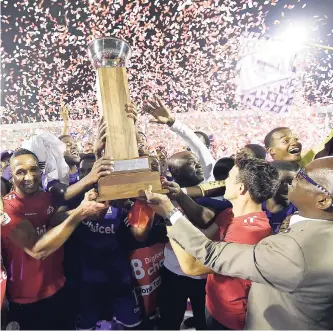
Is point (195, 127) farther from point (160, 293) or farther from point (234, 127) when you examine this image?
Answer: point (160, 293)

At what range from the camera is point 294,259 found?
92 centimetres

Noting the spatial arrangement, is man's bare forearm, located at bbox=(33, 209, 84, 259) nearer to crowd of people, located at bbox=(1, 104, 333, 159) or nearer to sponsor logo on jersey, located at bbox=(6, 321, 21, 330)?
sponsor logo on jersey, located at bbox=(6, 321, 21, 330)

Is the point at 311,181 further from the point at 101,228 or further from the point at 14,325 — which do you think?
the point at 14,325

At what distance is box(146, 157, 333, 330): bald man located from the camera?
Result: 93cm

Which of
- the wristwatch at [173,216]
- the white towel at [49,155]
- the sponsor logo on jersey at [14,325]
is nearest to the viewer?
the wristwatch at [173,216]

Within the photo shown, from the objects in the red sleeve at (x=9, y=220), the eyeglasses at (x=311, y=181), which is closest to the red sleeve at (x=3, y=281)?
the red sleeve at (x=9, y=220)

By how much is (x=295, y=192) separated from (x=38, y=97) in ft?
18.8

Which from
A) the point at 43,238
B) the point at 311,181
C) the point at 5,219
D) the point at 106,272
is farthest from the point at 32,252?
the point at 311,181

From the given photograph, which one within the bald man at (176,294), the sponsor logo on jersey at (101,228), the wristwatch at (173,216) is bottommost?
the bald man at (176,294)

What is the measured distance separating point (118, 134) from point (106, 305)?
959 millimetres

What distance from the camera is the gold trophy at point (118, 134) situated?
1381mm

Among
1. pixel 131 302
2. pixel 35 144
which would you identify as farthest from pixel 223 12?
pixel 131 302

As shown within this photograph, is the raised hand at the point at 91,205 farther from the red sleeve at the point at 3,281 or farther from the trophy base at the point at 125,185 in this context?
the red sleeve at the point at 3,281

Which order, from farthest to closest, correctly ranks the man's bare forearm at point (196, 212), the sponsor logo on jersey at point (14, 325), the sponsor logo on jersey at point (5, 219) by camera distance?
1. the sponsor logo on jersey at point (14, 325)
2. the man's bare forearm at point (196, 212)
3. the sponsor logo on jersey at point (5, 219)
